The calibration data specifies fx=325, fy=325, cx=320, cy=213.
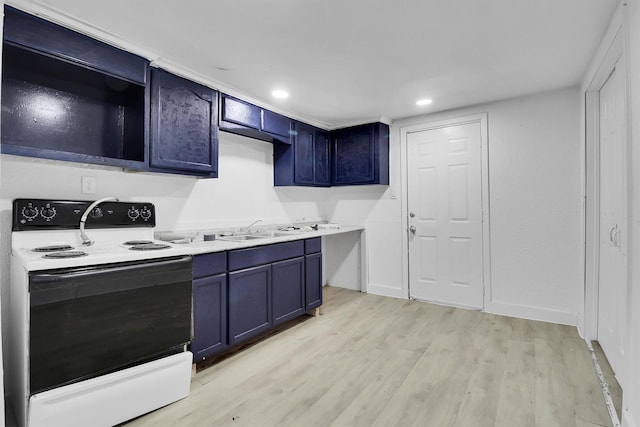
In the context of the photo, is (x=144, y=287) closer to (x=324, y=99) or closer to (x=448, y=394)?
(x=448, y=394)

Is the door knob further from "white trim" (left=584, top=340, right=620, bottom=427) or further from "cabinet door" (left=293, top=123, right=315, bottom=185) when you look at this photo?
"cabinet door" (left=293, top=123, right=315, bottom=185)

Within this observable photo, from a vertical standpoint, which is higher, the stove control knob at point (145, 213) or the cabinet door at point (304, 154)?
the cabinet door at point (304, 154)

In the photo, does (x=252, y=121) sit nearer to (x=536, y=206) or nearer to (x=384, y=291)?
(x=384, y=291)

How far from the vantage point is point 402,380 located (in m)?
2.12

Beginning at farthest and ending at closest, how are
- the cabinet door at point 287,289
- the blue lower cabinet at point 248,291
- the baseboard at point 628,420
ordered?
the cabinet door at point 287,289 → the blue lower cabinet at point 248,291 → the baseboard at point 628,420

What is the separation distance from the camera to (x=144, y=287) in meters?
1.76

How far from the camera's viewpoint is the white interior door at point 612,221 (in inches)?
79.8

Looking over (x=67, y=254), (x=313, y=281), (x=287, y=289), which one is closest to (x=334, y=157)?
(x=313, y=281)

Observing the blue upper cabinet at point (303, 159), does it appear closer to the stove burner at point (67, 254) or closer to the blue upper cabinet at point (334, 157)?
the blue upper cabinet at point (334, 157)

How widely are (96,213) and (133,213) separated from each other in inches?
8.9

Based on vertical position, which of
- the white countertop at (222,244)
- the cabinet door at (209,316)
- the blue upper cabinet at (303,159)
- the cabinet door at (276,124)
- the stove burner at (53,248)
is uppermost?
the cabinet door at (276,124)

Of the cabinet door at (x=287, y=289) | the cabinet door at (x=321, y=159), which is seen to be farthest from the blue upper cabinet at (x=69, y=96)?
the cabinet door at (x=321, y=159)

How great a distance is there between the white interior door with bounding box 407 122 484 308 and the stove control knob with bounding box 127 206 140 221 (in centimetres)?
291

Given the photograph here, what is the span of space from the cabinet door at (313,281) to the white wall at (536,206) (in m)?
1.79
